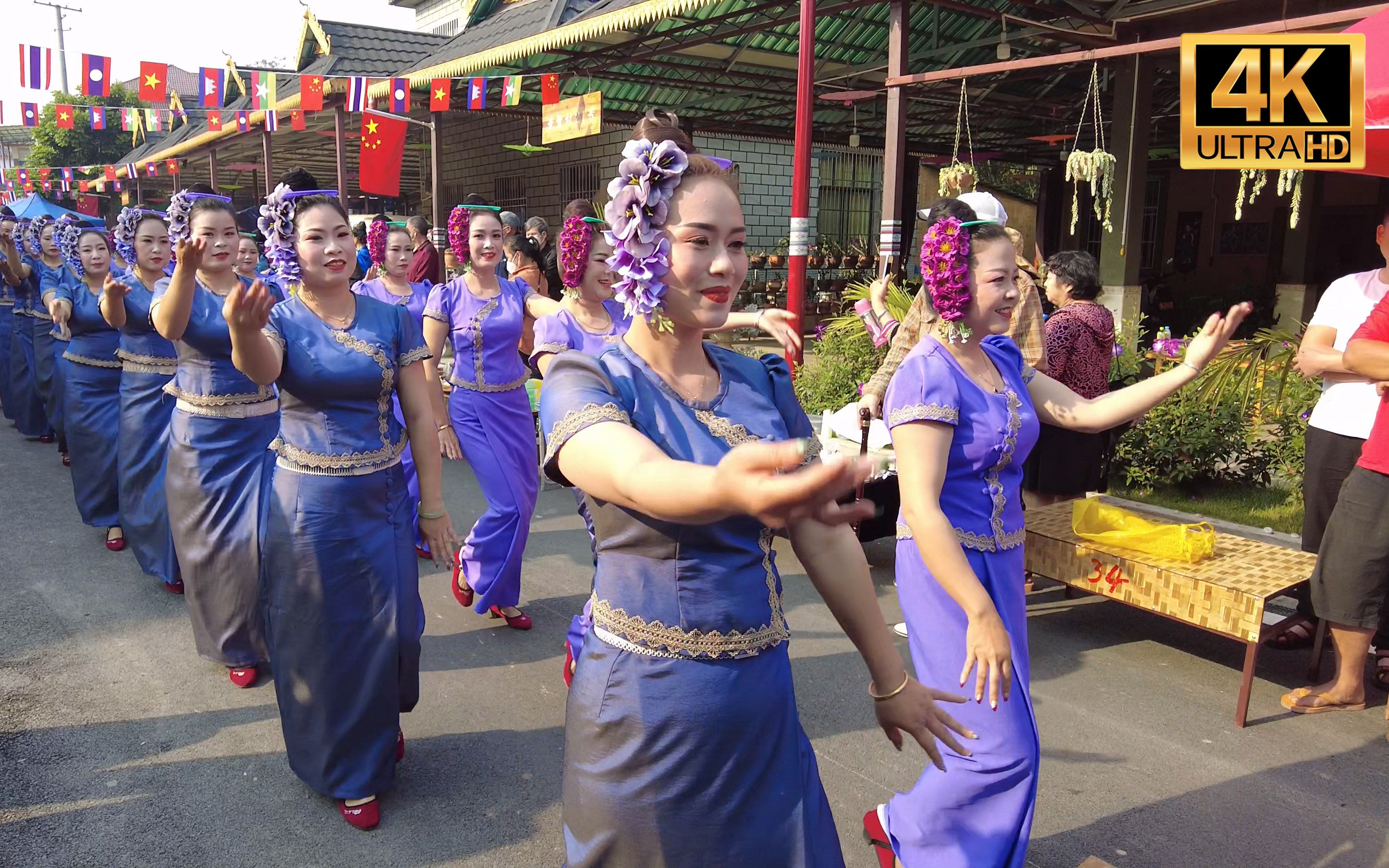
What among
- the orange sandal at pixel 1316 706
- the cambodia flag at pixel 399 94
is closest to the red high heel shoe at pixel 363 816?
the orange sandal at pixel 1316 706

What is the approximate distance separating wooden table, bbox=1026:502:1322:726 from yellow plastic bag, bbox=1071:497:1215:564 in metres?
0.04

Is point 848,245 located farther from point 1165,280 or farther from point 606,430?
point 606,430

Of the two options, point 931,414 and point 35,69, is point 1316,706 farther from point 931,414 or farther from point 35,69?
point 35,69

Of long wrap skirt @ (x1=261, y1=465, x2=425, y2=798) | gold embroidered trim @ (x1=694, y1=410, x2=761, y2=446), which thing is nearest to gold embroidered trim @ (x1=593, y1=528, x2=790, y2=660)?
gold embroidered trim @ (x1=694, y1=410, x2=761, y2=446)

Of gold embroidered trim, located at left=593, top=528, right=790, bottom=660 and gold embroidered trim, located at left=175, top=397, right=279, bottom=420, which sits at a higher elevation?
gold embroidered trim, located at left=175, top=397, right=279, bottom=420

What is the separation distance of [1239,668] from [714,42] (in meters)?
9.17

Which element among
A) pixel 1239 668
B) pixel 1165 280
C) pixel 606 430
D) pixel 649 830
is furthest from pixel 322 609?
pixel 1165 280

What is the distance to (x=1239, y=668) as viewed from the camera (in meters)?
4.52

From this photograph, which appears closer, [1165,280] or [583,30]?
[583,30]

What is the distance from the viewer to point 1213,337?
2705mm

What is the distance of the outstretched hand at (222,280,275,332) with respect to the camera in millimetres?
2791

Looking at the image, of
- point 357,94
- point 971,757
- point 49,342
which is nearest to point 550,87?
point 357,94

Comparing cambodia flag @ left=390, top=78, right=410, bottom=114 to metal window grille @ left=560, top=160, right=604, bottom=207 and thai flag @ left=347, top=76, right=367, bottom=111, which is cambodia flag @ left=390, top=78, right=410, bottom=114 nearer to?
thai flag @ left=347, top=76, right=367, bottom=111

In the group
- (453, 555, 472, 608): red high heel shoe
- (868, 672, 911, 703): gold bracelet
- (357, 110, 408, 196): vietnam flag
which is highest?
(357, 110, 408, 196): vietnam flag
